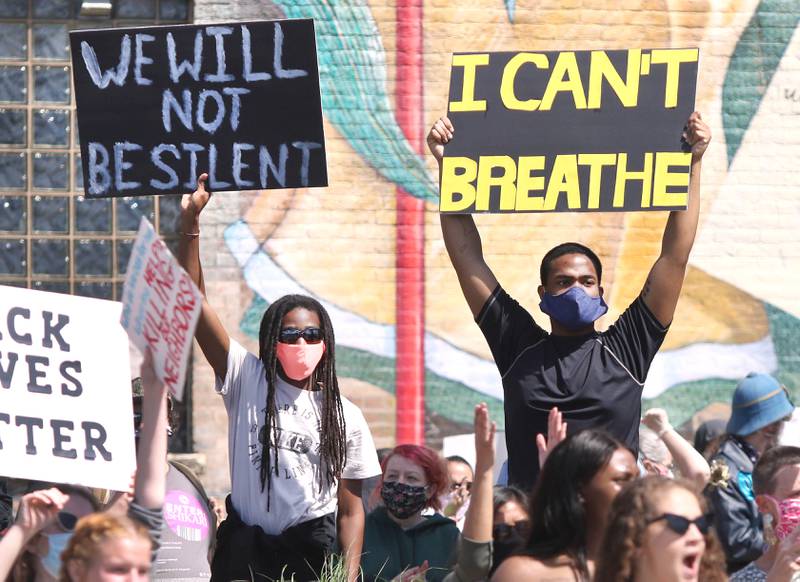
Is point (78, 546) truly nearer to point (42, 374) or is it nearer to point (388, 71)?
point (42, 374)

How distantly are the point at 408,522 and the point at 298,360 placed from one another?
3.05 feet

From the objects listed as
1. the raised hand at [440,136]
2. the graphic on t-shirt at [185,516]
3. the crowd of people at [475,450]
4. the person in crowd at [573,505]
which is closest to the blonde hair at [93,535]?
the crowd of people at [475,450]

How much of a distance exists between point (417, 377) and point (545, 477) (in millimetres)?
6125

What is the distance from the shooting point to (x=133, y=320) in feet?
12.8

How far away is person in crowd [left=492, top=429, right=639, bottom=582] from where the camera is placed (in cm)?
379

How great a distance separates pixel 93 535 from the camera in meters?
3.58

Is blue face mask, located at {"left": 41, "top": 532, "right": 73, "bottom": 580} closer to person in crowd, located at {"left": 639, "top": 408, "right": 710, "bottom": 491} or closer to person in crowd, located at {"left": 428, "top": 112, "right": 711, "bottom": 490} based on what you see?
person in crowd, located at {"left": 428, "top": 112, "right": 711, "bottom": 490}

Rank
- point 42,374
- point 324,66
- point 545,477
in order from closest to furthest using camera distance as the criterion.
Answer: point 545,477 < point 42,374 < point 324,66

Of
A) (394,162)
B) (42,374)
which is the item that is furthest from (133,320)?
(394,162)

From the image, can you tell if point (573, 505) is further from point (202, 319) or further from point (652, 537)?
point (202, 319)

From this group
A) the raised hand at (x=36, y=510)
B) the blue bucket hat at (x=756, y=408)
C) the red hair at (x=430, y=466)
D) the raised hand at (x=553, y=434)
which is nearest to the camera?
the raised hand at (x=36, y=510)

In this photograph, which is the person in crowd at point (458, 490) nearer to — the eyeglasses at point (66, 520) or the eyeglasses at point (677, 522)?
the eyeglasses at point (66, 520)

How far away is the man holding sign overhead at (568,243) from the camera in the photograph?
5082 mm

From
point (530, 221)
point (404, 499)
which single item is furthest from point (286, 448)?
point (530, 221)
